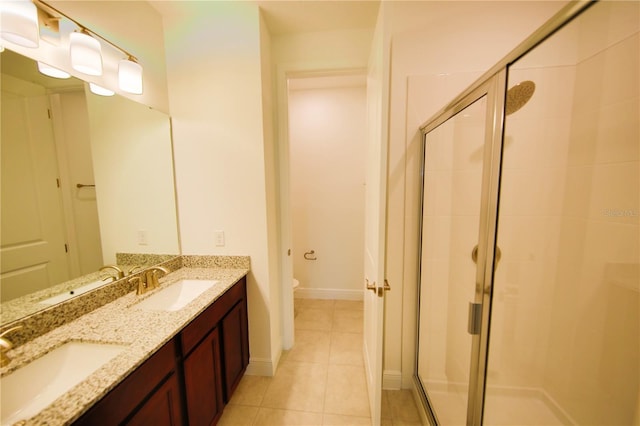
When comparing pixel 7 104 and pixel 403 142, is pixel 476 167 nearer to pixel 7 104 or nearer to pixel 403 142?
pixel 403 142

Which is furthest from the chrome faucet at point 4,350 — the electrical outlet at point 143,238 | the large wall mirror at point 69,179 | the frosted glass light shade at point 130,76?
the frosted glass light shade at point 130,76

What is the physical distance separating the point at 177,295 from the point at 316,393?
3.86 ft

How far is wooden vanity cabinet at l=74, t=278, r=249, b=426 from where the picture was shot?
73cm

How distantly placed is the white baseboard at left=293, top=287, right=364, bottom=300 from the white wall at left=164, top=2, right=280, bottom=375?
1249 millimetres

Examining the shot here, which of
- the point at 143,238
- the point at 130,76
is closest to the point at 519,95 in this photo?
the point at 130,76

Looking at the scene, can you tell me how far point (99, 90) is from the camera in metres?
1.19

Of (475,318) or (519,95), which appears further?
(519,95)

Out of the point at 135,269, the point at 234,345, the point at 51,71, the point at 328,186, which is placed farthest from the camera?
the point at 328,186

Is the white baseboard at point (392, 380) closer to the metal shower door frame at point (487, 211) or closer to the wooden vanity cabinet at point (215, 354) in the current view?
the metal shower door frame at point (487, 211)

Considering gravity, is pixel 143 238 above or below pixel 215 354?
above

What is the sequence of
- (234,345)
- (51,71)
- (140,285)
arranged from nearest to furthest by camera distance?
(51,71), (140,285), (234,345)

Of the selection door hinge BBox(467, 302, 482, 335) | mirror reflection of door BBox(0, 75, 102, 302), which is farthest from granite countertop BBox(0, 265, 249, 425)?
door hinge BBox(467, 302, 482, 335)

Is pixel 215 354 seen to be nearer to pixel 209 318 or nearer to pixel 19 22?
pixel 209 318

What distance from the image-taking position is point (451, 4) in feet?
4.43
